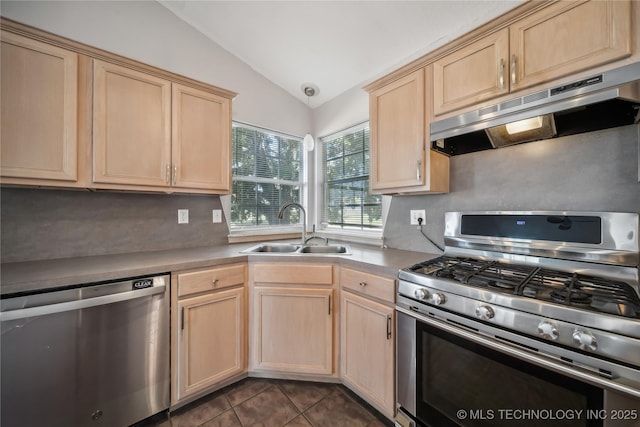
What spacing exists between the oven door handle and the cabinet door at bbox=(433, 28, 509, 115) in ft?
3.85

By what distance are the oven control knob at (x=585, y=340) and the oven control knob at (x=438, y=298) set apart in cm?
40

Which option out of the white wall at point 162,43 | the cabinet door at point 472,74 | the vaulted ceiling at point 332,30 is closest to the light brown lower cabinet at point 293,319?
the cabinet door at point 472,74

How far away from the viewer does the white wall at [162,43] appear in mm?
1545

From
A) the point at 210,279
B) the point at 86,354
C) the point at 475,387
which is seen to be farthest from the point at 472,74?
the point at 86,354

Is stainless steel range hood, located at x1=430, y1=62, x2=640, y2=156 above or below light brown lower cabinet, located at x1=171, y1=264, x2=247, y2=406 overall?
above

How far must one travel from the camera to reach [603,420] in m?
0.74

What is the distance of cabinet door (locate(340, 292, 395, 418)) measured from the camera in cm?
133

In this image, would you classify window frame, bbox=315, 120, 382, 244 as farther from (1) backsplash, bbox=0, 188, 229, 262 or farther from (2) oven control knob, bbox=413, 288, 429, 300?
(1) backsplash, bbox=0, 188, 229, 262

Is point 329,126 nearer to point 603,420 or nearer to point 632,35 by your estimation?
point 632,35

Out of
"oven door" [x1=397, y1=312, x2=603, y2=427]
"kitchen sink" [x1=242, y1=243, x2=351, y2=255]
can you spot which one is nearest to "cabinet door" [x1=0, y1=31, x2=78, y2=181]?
"kitchen sink" [x1=242, y1=243, x2=351, y2=255]

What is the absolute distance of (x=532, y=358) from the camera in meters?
0.85

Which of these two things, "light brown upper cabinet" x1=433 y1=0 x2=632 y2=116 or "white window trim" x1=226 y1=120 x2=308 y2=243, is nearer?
"light brown upper cabinet" x1=433 y1=0 x2=632 y2=116

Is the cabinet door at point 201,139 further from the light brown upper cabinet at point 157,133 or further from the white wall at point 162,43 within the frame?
the white wall at point 162,43

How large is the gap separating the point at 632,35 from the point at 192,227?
8.74 ft
